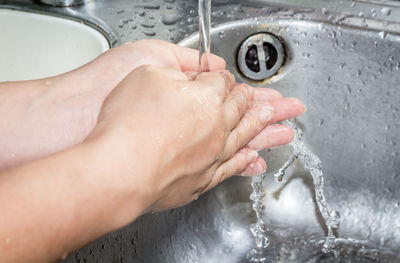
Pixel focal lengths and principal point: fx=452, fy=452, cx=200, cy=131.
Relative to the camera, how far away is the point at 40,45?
760 mm

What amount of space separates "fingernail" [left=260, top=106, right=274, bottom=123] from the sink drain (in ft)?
0.61

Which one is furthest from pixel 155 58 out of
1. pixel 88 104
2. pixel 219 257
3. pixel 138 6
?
pixel 219 257

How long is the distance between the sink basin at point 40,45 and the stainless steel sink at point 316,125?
0.13ft

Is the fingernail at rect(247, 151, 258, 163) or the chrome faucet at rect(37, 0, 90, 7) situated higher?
the chrome faucet at rect(37, 0, 90, 7)

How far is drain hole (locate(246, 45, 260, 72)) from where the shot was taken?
2.46 feet

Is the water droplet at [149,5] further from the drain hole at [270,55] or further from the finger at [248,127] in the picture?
the finger at [248,127]

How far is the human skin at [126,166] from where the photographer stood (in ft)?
1.13

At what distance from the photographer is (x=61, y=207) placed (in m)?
0.35

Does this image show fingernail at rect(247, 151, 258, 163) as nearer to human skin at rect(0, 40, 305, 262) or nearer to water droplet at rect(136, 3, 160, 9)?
human skin at rect(0, 40, 305, 262)

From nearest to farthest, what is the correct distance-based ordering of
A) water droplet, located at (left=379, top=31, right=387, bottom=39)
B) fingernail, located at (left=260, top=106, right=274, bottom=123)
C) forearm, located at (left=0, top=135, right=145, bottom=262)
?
1. forearm, located at (left=0, top=135, right=145, bottom=262)
2. fingernail, located at (left=260, top=106, right=274, bottom=123)
3. water droplet, located at (left=379, top=31, right=387, bottom=39)

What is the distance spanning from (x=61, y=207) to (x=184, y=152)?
0.13m

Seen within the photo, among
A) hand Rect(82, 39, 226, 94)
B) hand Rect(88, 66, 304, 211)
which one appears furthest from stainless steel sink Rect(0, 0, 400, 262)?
hand Rect(88, 66, 304, 211)

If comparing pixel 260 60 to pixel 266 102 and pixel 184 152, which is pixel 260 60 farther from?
pixel 184 152

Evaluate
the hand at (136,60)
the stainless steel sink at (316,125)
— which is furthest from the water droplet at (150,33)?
the hand at (136,60)
